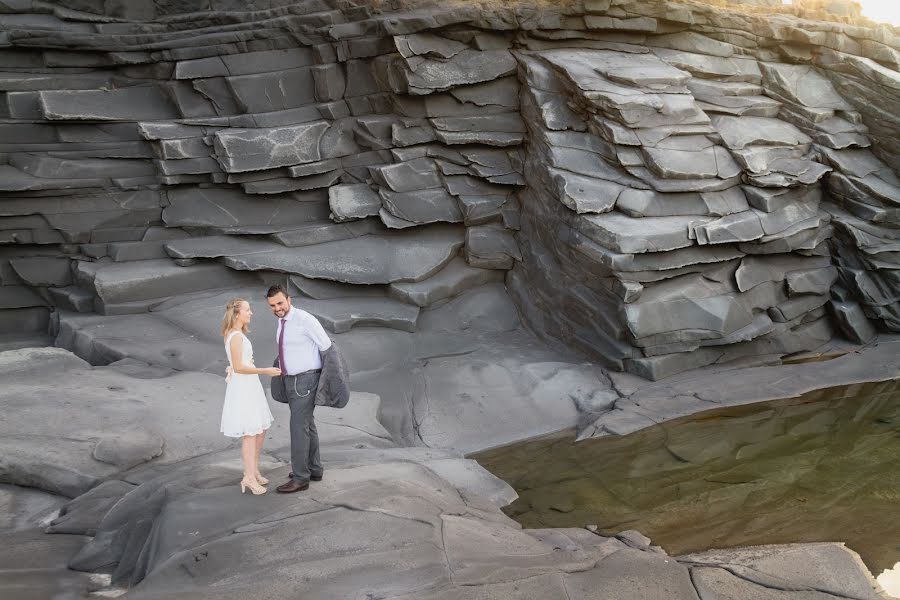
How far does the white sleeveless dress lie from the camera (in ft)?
20.6

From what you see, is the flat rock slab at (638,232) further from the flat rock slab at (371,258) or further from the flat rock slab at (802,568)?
the flat rock slab at (802,568)

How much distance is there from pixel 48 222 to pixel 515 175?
608 centimetres

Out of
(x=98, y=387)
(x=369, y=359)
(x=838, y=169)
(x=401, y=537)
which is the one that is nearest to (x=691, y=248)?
(x=838, y=169)

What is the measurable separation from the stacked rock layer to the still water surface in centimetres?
150

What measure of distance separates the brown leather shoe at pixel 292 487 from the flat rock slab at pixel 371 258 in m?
5.10

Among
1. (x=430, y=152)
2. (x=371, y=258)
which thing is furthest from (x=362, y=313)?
(x=430, y=152)

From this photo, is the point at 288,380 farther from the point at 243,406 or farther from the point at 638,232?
the point at 638,232

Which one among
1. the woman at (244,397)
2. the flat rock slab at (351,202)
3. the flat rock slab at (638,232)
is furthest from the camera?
the flat rock slab at (351,202)

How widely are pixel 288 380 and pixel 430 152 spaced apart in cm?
601

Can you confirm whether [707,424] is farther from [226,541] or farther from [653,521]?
[226,541]

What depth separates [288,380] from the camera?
6.30 m

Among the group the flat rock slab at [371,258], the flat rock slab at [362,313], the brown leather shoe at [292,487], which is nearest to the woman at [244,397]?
the brown leather shoe at [292,487]

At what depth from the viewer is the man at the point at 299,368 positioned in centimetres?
625

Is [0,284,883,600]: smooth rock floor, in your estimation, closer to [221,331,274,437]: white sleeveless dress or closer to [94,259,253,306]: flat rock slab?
[94,259,253,306]: flat rock slab
